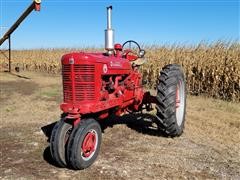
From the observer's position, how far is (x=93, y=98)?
5.45 meters

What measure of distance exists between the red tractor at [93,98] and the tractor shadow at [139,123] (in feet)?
2.06

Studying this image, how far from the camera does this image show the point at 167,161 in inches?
217

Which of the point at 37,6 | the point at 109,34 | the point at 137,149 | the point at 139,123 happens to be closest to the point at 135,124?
the point at 139,123

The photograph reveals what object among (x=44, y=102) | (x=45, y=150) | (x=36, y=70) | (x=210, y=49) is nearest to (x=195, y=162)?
(x=45, y=150)

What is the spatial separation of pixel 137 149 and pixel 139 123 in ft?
6.43

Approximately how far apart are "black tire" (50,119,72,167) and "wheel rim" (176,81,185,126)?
269 centimetres

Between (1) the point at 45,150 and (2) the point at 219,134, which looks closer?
(1) the point at 45,150

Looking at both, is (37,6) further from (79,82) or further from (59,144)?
(59,144)

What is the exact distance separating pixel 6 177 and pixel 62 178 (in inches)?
27.7

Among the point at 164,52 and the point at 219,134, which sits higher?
the point at 164,52

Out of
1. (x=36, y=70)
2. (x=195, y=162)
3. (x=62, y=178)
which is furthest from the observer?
(x=36, y=70)

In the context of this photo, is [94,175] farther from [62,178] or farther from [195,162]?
[195,162]

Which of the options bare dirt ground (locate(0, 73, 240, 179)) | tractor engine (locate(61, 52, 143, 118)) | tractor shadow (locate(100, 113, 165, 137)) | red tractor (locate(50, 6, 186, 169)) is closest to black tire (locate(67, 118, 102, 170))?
red tractor (locate(50, 6, 186, 169))

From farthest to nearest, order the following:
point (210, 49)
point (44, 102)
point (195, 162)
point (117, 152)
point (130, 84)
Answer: point (210, 49)
point (44, 102)
point (130, 84)
point (117, 152)
point (195, 162)
